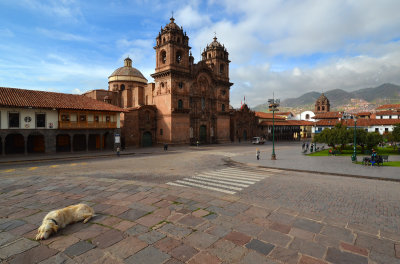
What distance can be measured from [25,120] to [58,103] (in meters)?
4.31

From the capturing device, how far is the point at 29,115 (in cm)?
2552

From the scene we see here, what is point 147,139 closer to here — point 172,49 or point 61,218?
point 172,49

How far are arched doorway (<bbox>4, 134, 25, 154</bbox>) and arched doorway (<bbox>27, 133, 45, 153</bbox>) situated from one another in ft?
3.59

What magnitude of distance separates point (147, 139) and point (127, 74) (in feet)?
64.2

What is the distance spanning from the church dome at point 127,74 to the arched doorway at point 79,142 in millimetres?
20979

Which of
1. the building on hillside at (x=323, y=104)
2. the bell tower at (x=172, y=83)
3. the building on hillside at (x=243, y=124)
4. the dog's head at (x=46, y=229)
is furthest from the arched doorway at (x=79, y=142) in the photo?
the building on hillside at (x=323, y=104)

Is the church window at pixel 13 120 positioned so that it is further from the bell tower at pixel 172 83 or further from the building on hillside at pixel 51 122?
the bell tower at pixel 172 83

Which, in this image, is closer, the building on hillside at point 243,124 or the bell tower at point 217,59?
the bell tower at point 217,59

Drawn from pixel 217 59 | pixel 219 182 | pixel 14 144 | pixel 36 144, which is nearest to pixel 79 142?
pixel 36 144

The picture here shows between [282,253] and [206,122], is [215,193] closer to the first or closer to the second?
[282,253]

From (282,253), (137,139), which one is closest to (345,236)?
(282,253)

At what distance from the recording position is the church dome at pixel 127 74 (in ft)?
161

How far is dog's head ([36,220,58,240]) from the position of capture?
5.23 meters

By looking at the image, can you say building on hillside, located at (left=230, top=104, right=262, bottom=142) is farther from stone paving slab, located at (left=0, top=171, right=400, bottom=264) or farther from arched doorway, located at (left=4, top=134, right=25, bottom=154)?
stone paving slab, located at (left=0, top=171, right=400, bottom=264)
